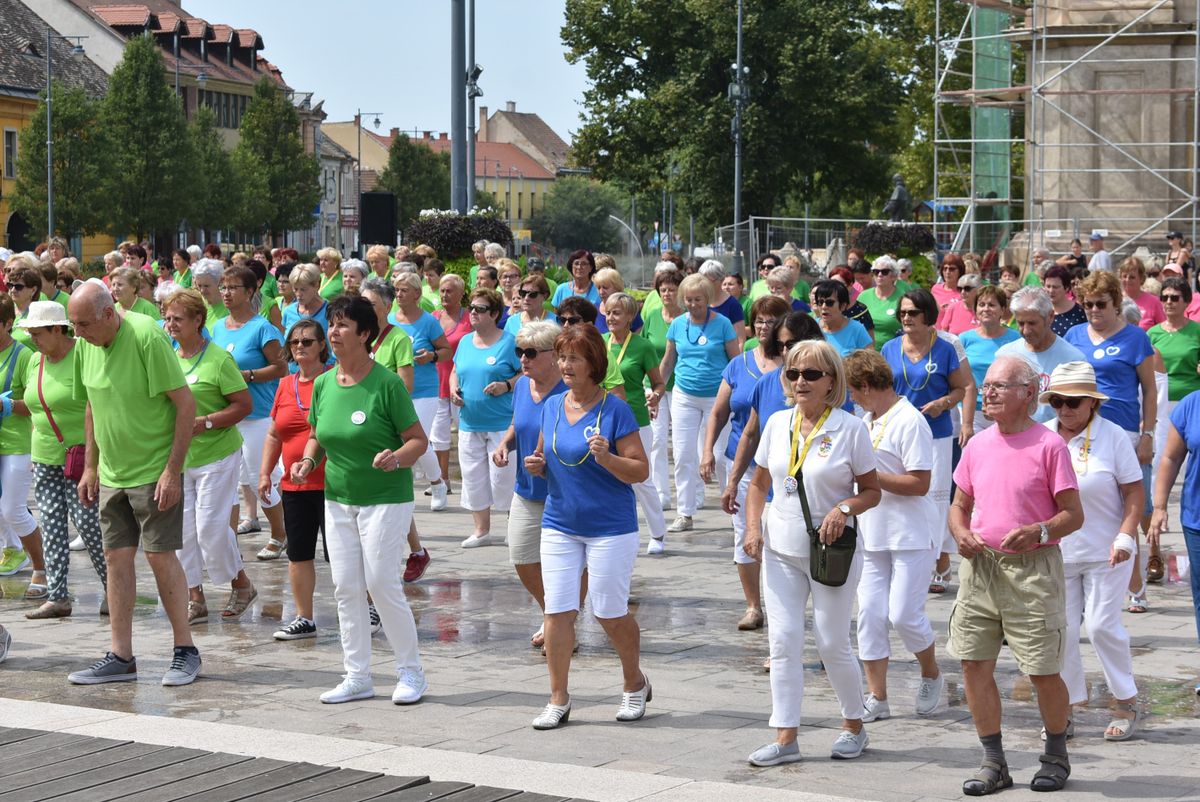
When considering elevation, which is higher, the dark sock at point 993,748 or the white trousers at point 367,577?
the white trousers at point 367,577

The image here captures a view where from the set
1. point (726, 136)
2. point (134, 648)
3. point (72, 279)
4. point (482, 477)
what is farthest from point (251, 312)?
point (726, 136)

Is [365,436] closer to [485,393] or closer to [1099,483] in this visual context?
[1099,483]

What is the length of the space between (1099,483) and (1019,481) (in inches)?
43.9

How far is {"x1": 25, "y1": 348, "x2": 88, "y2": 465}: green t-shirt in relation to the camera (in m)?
10.3

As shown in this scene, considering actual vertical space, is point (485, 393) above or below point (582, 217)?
below

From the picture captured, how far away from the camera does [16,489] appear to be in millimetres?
11016

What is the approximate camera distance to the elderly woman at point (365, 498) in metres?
8.20

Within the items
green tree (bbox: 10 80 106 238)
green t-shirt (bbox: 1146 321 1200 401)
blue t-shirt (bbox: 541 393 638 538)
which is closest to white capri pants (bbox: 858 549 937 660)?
blue t-shirt (bbox: 541 393 638 538)

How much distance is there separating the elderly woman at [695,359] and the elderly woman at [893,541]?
4.42 metres

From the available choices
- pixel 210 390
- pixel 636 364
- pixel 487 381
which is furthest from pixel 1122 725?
pixel 487 381

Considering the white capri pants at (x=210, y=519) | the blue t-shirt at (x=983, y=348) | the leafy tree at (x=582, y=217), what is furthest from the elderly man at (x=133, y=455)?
the leafy tree at (x=582, y=217)

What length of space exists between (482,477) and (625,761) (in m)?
5.59

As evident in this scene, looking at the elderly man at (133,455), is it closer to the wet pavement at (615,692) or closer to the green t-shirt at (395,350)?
the wet pavement at (615,692)

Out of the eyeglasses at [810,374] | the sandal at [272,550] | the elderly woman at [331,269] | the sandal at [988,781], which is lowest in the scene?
the sandal at [988,781]
